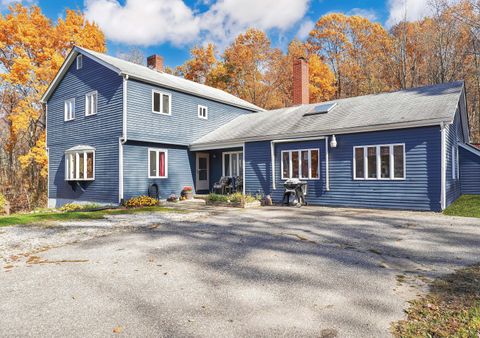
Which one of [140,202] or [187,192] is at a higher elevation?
[187,192]

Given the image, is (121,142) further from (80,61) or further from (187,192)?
(80,61)

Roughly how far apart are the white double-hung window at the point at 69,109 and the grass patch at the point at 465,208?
18217mm

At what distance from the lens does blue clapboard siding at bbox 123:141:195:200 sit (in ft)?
50.0

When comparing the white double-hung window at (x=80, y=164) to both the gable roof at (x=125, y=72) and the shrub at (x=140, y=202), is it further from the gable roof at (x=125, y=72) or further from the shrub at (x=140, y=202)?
the gable roof at (x=125, y=72)

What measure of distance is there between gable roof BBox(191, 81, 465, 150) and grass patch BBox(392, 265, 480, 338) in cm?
798

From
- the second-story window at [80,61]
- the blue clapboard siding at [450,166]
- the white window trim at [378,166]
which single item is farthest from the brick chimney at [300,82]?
the second-story window at [80,61]

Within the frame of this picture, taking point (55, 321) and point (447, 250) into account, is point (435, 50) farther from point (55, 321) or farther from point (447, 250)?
point (55, 321)

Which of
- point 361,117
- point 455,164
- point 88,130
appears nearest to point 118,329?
point 361,117

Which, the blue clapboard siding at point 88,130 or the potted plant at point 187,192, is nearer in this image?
the blue clapboard siding at point 88,130

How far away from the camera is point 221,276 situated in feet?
15.3

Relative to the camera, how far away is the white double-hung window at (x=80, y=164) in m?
16.6

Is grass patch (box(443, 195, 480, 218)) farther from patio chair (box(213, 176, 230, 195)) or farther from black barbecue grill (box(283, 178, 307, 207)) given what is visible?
patio chair (box(213, 176, 230, 195))

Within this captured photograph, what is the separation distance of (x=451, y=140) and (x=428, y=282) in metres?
11.0

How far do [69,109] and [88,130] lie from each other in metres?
2.52
